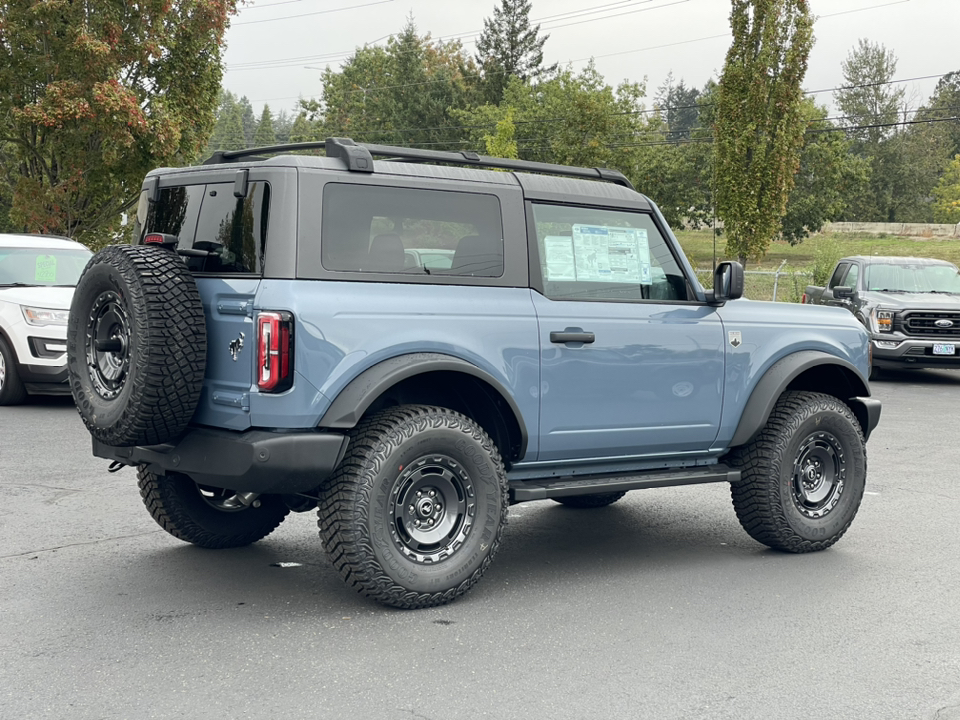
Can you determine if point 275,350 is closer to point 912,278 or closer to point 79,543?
point 79,543

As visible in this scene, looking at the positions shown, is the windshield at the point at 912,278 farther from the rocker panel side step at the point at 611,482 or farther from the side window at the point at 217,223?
the side window at the point at 217,223

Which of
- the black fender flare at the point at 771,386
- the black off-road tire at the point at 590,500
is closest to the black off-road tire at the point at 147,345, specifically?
the black fender flare at the point at 771,386

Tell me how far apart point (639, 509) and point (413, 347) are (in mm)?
3209

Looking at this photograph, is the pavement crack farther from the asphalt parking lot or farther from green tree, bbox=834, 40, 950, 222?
green tree, bbox=834, 40, 950, 222

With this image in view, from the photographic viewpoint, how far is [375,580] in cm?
506

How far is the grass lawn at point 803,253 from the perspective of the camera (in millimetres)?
29109

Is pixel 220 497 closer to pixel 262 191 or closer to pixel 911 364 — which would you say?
pixel 262 191

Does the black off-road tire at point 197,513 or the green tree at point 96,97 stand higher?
the green tree at point 96,97

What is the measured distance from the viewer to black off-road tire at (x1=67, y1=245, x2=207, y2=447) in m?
4.89

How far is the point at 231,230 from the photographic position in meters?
5.25

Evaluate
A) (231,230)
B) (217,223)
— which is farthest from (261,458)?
(217,223)

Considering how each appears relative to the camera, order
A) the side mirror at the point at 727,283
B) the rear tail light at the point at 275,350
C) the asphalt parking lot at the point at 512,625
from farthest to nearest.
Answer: the side mirror at the point at 727,283, the rear tail light at the point at 275,350, the asphalt parking lot at the point at 512,625

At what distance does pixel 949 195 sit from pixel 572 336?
3226 inches

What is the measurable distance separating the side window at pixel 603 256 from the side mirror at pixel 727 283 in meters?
0.18
